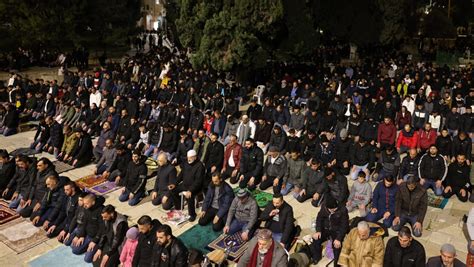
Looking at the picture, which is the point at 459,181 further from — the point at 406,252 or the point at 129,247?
the point at 129,247

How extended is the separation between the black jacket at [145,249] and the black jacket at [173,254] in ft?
0.49

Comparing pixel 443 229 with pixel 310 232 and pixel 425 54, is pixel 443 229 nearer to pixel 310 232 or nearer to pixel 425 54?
pixel 310 232

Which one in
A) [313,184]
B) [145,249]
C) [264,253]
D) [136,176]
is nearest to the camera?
[264,253]

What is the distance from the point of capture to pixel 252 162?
36.9 ft

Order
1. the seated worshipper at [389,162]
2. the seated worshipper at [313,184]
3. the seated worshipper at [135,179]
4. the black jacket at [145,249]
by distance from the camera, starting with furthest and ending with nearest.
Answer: the seated worshipper at [389,162] → the seated worshipper at [135,179] → the seated worshipper at [313,184] → the black jacket at [145,249]

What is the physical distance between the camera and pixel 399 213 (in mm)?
8844

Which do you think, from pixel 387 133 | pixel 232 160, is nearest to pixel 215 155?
pixel 232 160

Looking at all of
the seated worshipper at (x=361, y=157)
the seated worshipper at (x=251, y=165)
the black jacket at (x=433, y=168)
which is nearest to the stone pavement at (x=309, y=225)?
the black jacket at (x=433, y=168)

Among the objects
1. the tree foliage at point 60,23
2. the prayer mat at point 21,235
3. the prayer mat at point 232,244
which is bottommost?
the prayer mat at point 21,235

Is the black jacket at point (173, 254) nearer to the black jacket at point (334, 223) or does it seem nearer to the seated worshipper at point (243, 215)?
the seated worshipper at point (243, 215)

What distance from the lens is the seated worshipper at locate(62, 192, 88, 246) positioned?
27.1 feet

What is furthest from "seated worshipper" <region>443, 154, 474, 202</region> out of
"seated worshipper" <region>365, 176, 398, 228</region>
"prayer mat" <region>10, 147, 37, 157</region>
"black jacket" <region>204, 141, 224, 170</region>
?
"prayer mat" <region>10, 147, 37, 157</region>

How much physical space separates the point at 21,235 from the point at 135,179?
2.67 metres

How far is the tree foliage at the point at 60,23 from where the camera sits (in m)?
27.3
